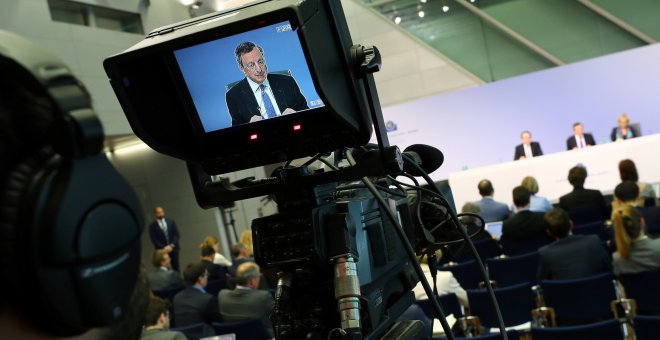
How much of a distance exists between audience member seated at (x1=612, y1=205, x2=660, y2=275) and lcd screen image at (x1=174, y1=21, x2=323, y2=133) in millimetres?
3622

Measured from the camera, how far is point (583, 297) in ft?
13.4

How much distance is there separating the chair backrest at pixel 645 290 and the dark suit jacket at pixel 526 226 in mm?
1985

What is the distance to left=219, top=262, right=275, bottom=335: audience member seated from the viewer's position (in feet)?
15.9

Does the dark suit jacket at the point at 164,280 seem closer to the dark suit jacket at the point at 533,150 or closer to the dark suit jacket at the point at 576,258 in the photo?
the dark suit jacket at the point at 576,258

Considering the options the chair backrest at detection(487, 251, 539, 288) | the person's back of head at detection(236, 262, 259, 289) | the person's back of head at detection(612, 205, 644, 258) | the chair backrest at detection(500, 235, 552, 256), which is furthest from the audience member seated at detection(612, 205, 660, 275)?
the person's back of head at detection(236, 262, 259, 289)

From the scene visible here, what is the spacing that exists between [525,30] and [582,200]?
4.54 m

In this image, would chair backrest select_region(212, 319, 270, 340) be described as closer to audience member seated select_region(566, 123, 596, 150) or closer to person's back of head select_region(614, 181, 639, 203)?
person's back of head select_region(614, 181, 639, 203)

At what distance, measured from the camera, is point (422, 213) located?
4.74ft

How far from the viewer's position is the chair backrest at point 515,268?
16.8 ft

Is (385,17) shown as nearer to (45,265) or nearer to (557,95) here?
(557,95)

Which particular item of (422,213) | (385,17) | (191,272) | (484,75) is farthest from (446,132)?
(422,213)

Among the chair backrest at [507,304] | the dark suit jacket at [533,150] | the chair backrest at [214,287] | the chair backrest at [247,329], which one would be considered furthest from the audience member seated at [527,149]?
the chair backrest at [247,329]

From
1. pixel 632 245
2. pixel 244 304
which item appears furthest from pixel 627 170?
pixel 244 304

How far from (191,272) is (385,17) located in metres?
7.75
